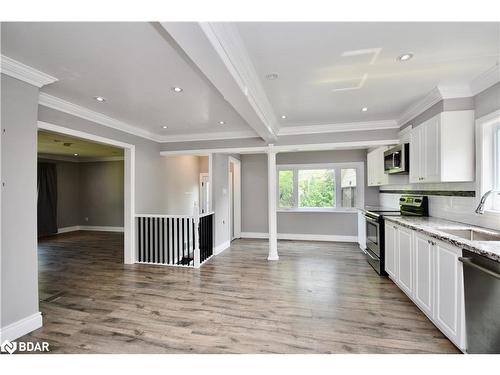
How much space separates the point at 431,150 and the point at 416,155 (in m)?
0.37

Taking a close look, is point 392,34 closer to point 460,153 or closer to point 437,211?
point 460,153

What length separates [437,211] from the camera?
11.0 feet

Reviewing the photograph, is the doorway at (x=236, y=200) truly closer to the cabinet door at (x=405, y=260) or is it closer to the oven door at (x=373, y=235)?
the oven door at (x=373, y=235)

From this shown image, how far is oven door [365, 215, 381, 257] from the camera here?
3764mm

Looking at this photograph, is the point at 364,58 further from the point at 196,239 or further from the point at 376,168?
the point at 196,239

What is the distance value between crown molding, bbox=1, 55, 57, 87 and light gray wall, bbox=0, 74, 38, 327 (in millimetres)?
50

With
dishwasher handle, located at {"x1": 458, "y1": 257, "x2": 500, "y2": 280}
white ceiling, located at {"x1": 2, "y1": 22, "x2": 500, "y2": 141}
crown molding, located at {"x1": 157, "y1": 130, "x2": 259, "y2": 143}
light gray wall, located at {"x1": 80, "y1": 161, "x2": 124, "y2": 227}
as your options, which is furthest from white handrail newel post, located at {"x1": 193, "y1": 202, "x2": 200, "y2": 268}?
light gray wall, located at {"x1": 80, "y1": 161, "x2": 124, "y2": 227}

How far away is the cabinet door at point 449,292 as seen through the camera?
6.24 feet

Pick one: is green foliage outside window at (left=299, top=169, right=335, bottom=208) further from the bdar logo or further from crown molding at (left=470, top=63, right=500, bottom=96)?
the bdar logo

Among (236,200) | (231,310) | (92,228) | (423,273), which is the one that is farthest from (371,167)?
(92,228)

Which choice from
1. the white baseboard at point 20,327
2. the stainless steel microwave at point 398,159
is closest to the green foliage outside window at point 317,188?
the stainless steel microwave at point 398,159

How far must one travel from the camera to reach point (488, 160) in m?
2.55

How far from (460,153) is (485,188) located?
1.49ft
